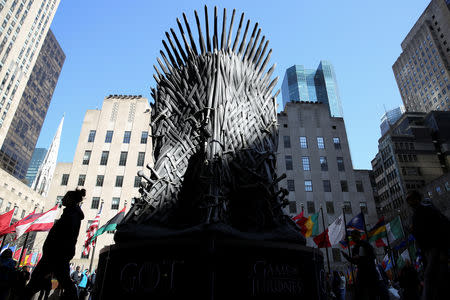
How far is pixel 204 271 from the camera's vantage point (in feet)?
17.0

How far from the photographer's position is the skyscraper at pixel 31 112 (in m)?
106

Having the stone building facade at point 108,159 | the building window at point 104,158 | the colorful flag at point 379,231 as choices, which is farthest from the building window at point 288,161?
the building window at point 104,158

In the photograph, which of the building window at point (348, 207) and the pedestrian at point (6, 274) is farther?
the building window at point (348, 207)

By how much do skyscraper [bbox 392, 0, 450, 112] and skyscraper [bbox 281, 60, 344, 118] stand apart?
4425 cm

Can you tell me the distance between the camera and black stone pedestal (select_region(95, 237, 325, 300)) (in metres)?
5.15

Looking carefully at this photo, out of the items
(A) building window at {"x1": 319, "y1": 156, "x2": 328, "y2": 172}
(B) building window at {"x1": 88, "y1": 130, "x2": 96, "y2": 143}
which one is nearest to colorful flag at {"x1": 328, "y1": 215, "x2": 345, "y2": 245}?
(A) building window at {"x1": 319, "y1": 156, "x2": 328, "y2": 172}

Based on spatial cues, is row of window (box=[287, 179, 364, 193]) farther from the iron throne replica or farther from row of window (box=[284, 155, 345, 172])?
the iron throne replica

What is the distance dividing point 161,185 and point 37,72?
5413 inches

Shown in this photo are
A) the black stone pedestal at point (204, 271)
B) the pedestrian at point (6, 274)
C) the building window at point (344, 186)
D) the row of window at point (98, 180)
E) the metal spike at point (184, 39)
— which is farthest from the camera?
the row of window at point (98, 180)

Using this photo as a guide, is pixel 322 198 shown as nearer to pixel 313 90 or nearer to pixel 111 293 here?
pixel 111 293

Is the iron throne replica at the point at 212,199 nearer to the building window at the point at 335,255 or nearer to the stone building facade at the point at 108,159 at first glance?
the stone building facade at the point at 108,159

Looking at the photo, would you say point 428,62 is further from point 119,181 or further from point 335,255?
point 119,181

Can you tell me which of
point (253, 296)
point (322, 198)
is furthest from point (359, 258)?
point (322, 198)

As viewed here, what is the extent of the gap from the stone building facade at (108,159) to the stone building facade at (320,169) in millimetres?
23271
